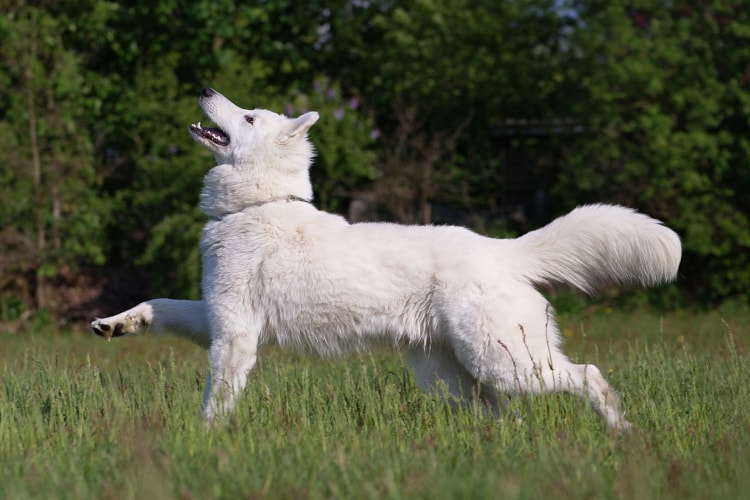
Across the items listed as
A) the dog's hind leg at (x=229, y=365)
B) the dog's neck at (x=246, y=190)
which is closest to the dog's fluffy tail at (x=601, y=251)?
the dog's neck at (x=246, y=190)

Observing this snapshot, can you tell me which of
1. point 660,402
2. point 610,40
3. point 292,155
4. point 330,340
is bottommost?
point 660,402

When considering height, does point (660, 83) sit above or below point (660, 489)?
above

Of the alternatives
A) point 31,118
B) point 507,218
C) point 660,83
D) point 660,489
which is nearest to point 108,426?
point 660,489

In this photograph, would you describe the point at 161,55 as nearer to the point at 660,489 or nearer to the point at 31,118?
the point at 31,118

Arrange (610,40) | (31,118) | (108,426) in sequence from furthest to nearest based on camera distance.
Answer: (610,40) < (31,118) < (108,426)

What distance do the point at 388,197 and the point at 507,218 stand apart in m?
2.49

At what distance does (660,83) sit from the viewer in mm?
12039

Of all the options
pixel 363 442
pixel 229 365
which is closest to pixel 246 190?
pixel 229 365

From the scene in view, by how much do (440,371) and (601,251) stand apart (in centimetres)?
107

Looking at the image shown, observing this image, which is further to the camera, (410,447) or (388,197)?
(388,197)

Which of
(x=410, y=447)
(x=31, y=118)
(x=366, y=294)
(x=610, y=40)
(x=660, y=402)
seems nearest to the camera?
(x=410, y=447)

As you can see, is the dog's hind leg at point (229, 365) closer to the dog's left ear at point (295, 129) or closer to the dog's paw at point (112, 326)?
the dog's paw at point (112, 326)

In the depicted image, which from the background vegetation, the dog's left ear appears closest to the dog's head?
the dog's left ear

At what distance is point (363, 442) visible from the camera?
169 inches
